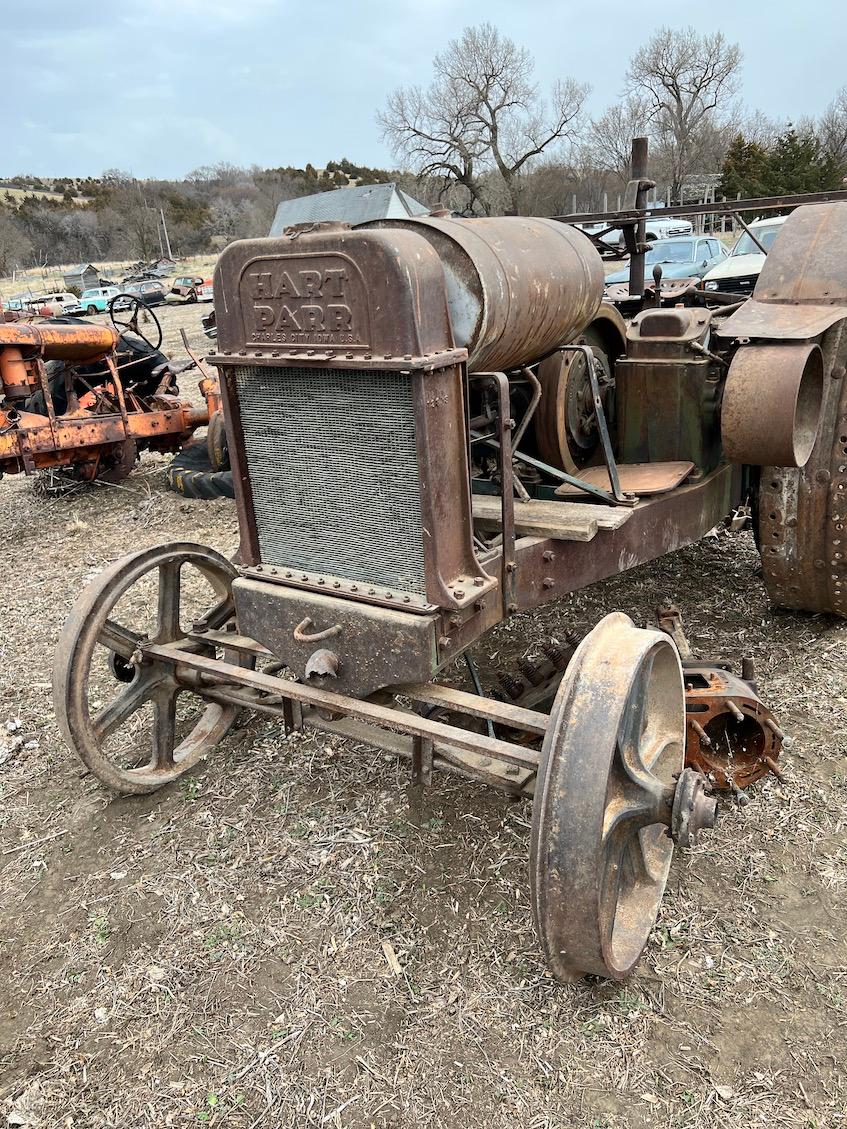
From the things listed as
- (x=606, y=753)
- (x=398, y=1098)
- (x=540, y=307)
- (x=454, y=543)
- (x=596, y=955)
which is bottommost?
(x=398, y=1098)

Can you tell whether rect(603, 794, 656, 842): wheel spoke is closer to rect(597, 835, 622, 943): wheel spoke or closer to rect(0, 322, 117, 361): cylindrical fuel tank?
rect(597, 835, 622, 943): wheel spoke

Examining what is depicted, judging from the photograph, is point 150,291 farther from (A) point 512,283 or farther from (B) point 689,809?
(B) point 689,809

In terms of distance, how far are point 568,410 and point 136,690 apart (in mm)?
1856

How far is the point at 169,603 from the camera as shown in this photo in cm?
307

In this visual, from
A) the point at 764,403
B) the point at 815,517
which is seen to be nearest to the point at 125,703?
the point at 764,403

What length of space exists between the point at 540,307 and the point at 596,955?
1.71 m

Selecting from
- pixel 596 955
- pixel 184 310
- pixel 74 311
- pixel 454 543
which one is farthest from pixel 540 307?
pixel 74 311

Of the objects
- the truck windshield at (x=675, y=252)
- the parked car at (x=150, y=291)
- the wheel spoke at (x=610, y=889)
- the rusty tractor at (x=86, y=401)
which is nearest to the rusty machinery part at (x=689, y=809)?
the wheel spoke at (x=610, y=889)

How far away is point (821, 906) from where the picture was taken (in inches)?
92.5

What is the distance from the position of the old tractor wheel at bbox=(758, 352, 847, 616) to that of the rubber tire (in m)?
4.04

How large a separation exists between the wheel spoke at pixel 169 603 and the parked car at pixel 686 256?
484 inches

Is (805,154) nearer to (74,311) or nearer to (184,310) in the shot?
(184,310)

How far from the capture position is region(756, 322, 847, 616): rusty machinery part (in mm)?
3252

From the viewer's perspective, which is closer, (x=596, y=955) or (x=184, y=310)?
(x=596, y=955)
